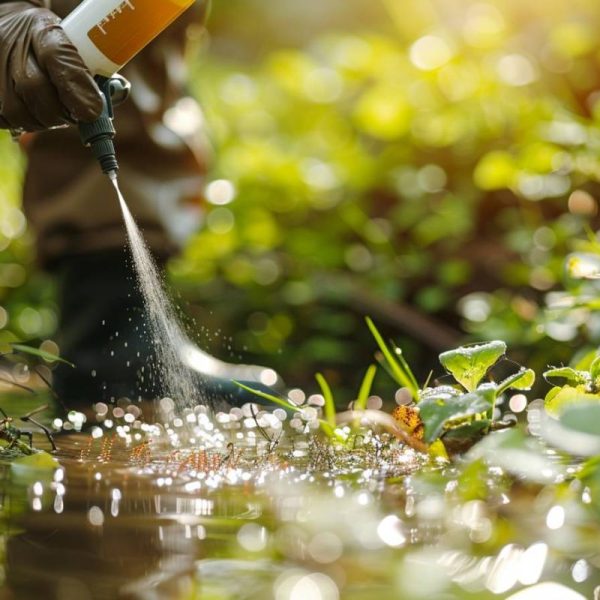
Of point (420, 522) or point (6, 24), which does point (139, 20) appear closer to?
point (6, 24)

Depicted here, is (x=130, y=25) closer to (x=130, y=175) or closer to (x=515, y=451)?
(x=515, y=451)

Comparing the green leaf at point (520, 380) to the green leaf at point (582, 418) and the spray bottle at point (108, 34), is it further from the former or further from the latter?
the spray bottle at point (108, 34)

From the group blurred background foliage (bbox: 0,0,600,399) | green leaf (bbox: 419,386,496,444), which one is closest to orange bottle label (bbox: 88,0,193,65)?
green leaf (bbox: 419,386,496,444)

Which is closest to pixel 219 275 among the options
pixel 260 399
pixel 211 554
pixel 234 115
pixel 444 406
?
pixel 234 115

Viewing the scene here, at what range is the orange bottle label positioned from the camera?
1.35 metres

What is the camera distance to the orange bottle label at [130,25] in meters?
1.35

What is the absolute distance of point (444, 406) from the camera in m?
1.02

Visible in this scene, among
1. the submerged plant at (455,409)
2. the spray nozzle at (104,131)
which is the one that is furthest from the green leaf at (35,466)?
the spray nozzle at (104,131)

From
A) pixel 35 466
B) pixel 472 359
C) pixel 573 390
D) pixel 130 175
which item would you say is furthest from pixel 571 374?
pixel 130 175

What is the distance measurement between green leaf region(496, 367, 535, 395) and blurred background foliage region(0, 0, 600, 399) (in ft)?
2.73

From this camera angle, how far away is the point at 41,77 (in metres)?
1.30

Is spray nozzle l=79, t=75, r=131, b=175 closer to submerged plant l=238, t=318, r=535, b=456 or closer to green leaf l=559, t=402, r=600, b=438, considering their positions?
submerged plant l=238, t=318, r=535, b=456

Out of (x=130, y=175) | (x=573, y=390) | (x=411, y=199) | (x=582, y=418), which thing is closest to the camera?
(x=582, y=418)

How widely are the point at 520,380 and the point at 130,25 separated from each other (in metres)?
0.78
